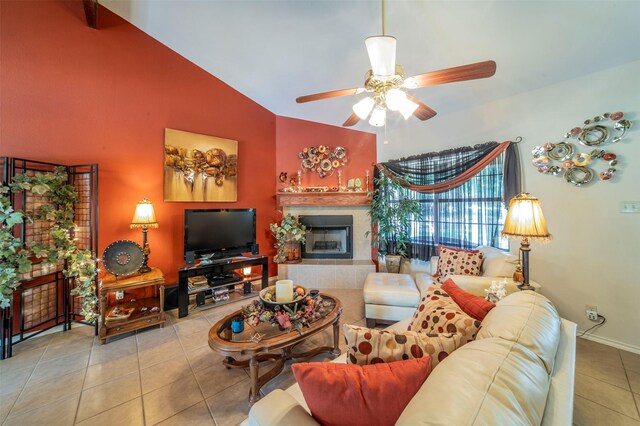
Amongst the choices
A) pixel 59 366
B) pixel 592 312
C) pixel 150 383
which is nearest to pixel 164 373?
pixel 150 383

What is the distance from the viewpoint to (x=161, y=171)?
335 cm

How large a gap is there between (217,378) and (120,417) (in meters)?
0.60

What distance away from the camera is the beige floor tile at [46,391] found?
1.68 m

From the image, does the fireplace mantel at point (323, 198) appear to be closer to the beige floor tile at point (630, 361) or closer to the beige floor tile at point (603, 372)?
the beige floor tile at point (603, 372)

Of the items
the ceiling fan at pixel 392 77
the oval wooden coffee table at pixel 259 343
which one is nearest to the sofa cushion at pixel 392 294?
the oval wooden coffee table at pixel 259 343

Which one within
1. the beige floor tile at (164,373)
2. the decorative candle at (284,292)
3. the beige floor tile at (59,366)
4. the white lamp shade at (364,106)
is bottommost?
the beige floor tile at (164,373)

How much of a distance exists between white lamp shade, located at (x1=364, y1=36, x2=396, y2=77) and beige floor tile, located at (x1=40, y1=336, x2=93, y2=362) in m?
3.50

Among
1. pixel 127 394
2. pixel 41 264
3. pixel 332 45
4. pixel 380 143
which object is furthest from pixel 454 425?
pixel 380 143

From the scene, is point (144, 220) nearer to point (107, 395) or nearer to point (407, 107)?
point (107, 395)

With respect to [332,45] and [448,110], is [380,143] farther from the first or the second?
[332,45]

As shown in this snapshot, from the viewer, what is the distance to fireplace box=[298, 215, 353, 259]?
4461 mm

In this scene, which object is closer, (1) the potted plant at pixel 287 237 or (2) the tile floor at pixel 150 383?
(2) the tile floor at pixel 150 383

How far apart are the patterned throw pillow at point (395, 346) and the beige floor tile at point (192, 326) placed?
2.32 metres

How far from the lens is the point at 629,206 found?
2.33 meters
